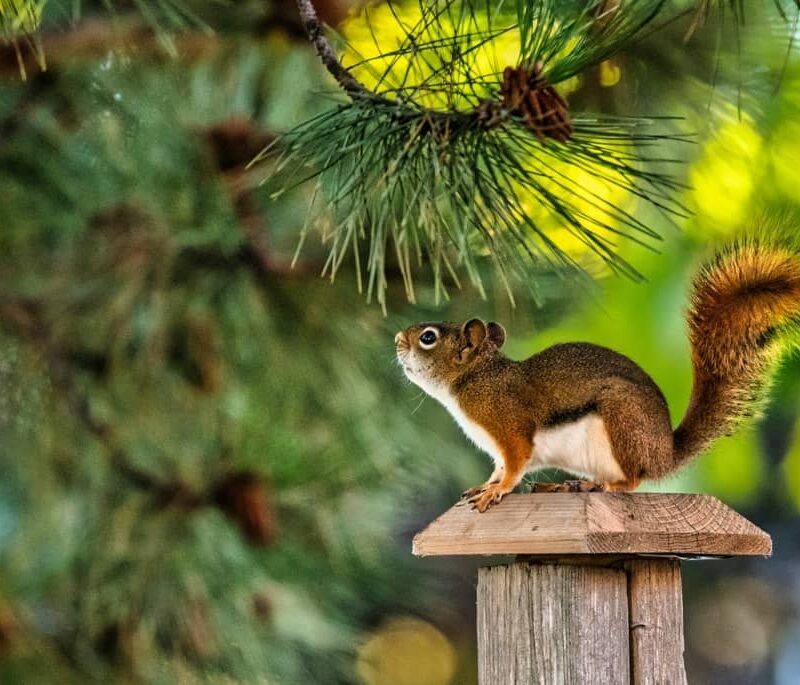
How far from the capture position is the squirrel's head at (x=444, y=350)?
1317 millimetres

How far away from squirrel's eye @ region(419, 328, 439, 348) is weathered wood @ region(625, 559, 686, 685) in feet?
0.90

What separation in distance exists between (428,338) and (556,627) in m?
0.31

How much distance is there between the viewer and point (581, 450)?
1.23m

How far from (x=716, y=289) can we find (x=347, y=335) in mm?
507

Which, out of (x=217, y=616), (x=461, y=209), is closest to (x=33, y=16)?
(x=461, y=209)

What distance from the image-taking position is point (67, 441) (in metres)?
1.61

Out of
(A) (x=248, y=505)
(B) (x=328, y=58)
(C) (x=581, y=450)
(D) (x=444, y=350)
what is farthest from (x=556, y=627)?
(A) (x=248, y=505)

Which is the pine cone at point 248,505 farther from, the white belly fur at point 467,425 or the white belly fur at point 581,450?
the white belly fur at point 581,450

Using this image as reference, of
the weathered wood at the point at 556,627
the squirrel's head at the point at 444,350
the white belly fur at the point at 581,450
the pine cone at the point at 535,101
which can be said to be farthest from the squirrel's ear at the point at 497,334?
the pine cone at the point at 535,101

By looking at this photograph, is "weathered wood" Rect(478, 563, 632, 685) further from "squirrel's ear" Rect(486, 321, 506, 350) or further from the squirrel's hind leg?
"squirrel's ear" Rect(486, 321, 506, 350)

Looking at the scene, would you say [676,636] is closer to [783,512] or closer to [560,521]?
[560,521]

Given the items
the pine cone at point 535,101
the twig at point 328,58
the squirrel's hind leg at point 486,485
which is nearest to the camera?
the pine cone at point 535,101

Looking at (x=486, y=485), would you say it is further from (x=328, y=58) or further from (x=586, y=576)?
(x=328, y=58)

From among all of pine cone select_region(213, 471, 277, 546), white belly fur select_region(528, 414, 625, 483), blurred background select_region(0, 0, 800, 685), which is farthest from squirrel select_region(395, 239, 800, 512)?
pine cone select_region(213, 471, 277, 546)
